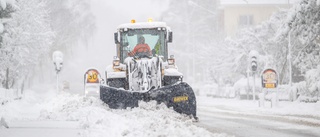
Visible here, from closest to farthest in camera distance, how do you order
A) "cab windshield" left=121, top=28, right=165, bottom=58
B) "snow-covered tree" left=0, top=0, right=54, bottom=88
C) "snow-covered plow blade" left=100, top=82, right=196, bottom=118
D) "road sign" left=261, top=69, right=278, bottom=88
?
1. "snow-covered plow blade" left=100, top=82, right=196, bottom=118
2. "cab windshield" left=121, top=28, right=165, bottom=58
3. "road sign" left=261, top=69, right=278, bottom=88
4. "snow-covered tree" left=0, top=0, right=54, bottom=88

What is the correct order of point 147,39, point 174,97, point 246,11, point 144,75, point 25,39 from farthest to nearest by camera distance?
point 246,11
point 25,39
point 147,39
point 144,75
point 174,97

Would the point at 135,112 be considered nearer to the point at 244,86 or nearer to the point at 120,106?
the point at 120,106

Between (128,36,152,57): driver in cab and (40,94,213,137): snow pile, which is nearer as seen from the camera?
(40,94,213,137): snow pile

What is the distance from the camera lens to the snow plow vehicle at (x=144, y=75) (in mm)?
12297

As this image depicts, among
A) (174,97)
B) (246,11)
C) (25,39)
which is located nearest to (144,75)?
(174,97)

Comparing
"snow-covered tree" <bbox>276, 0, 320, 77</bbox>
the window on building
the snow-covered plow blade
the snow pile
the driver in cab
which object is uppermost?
the window on building

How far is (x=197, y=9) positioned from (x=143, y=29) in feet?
144

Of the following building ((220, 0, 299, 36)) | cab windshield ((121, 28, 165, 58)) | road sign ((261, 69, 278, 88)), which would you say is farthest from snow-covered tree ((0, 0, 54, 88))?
building ((220, 0, 299, 36))

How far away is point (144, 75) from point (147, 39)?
247cm

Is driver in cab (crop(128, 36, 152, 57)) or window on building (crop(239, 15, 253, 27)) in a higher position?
window on building (crop(239, 15, 253, 27))

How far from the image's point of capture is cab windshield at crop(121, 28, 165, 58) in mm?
15102

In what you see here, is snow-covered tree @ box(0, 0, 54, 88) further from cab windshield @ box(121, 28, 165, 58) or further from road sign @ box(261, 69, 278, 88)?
road sign @ box(261, 69, 278, 88)

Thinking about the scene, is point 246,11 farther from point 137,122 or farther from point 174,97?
point 137,122

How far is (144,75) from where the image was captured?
12922 mm
